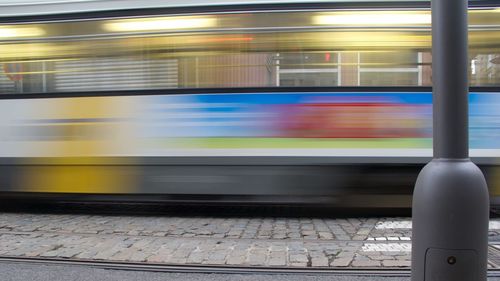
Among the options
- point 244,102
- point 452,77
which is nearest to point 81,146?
point 244,102

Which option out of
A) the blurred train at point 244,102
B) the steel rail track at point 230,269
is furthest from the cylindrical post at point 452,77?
the blurred train at point 244,102

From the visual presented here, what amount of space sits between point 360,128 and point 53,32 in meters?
4.20

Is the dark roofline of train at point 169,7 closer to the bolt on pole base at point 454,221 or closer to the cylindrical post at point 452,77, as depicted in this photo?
the cylindrical post at point 452,77

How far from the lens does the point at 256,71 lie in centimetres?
609

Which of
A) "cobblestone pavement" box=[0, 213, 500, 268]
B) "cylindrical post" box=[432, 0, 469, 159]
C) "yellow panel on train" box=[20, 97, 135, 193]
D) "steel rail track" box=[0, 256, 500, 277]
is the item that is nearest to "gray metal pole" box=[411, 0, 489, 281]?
"cylindrical post" box=[432, 0, 469, 159]

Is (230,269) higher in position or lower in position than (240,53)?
lower

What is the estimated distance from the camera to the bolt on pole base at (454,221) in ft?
6.76

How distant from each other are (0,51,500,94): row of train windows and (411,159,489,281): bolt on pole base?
3988 mm

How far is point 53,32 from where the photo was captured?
6602 millimetres

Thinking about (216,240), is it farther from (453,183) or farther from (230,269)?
(453,183)

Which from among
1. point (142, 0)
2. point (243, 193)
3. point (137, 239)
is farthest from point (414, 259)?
point (142, 0)

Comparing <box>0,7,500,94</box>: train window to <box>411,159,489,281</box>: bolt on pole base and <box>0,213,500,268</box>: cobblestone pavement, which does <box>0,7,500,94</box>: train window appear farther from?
<box>411,159,489,281</box>: bolt on pole base

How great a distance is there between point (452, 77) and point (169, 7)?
4770mm

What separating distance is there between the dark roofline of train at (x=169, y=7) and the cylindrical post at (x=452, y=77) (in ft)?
13.3
